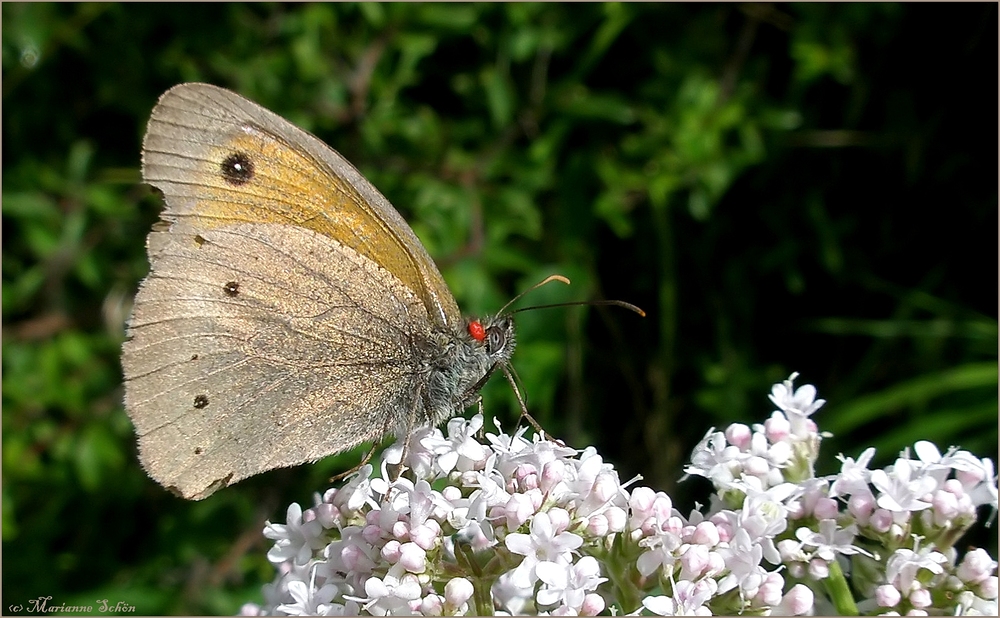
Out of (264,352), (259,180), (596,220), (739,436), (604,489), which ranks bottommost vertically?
(604,489)

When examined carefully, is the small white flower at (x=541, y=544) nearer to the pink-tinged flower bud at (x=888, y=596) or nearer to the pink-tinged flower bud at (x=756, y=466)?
the pink-tinged flower bud at (x=756, y=466)

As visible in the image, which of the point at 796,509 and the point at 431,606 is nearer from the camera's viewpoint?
the point at 431,606

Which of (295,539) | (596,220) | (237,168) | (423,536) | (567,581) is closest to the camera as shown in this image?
(567,581)

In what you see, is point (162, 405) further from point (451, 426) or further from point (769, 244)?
point (769, 244)

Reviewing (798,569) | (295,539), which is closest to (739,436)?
(798,569)

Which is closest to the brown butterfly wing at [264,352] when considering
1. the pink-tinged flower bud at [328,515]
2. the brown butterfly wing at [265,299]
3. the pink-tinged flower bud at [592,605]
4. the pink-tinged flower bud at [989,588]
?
the brown butterfly wing at [265,299]

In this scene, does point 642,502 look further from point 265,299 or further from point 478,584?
point 265,299
